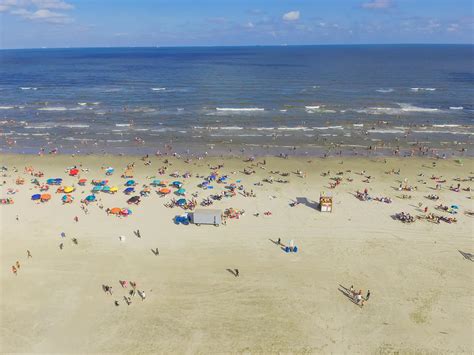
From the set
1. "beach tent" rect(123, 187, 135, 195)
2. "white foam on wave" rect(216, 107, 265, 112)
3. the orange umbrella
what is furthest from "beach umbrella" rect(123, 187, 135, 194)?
"white foam on wave" rect(216, 107, 265, 112)

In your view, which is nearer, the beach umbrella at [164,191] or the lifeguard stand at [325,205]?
the lifeguard stand at [325,205]

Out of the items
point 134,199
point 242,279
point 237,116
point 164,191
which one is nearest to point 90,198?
point 134,199

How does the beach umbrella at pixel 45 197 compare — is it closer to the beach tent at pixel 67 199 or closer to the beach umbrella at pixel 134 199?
the beach tent at pixel 67 199

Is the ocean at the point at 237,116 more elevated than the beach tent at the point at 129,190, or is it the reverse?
the ocean at the point at 237,116

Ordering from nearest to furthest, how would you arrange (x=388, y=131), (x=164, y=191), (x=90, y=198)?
(x=90, y=198)
(x=164, y=191)
(x=388, y=131)

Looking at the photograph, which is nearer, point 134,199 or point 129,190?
point 134,199

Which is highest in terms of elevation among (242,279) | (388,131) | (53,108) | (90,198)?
(53,108)

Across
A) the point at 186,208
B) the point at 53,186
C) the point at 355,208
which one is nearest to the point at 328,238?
the point at 355,208

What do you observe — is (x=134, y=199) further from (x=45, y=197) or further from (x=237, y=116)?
(x=237, y=116)

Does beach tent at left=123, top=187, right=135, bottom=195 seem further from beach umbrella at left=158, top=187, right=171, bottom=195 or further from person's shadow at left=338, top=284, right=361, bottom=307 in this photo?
person's shadow at left=338, top=284, right=361, bottom=307

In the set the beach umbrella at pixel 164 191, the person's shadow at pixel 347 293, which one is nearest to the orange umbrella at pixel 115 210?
the beach umbrella at pixel 164 191
